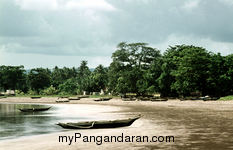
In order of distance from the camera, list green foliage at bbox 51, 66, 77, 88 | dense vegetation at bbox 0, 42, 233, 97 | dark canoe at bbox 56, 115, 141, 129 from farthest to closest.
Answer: green foliage at bbox 51, 66, 77, 88 → dense vegetation at bbox 0, 42, 233, 97 → dark canoe at bbox 56, 115, 141, 129

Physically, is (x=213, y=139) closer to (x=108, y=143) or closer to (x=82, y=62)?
(x=108, y=143)

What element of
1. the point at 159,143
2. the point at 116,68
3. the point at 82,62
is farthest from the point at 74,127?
the point at 82,62

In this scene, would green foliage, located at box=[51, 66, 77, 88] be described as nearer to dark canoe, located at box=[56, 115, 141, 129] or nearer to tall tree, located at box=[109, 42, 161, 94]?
tall tree, located at box=[109, 42, 161, 94]

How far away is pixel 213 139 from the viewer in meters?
15.6

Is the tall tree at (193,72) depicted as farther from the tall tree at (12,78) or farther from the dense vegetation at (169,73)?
the tall tree at (12,78)

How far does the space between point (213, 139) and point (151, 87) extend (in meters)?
50.1

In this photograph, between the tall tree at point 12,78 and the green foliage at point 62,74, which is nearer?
the tall tree at point 12,78

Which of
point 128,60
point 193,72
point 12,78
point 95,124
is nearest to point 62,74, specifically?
point 12,78

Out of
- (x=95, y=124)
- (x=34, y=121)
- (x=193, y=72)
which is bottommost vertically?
(x=34, y=121)

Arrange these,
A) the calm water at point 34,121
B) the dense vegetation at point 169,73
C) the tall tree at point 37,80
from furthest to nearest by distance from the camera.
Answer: the tall tree at point 37,80, the dense vegetation at point 169,73, the calm water at point 34,121

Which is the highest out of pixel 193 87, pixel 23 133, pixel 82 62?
pixel 82 62

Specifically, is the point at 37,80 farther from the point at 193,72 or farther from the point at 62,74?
the point at 193,72

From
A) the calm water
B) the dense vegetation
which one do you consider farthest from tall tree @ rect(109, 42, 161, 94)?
the calm water

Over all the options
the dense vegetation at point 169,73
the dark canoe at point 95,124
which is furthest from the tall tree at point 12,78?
the dark canoe at point 95,124
